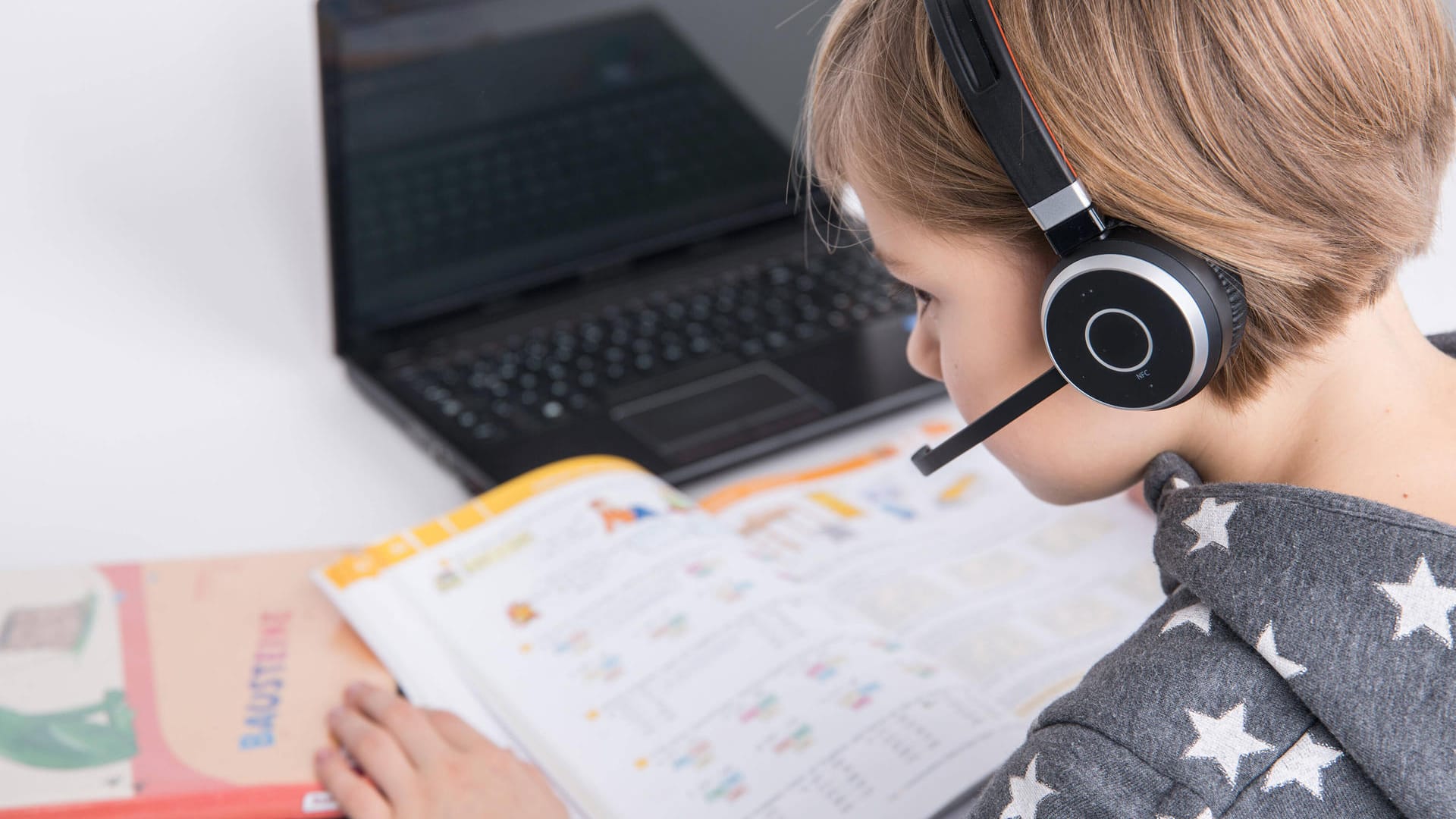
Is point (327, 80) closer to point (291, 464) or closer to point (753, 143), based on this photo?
point (291, 464)

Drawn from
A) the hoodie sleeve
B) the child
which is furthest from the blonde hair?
the hoodie sleeve

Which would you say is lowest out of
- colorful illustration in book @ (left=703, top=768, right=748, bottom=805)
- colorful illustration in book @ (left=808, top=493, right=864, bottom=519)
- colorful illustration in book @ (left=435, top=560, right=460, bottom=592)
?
colorful illustration in book @ (left=703, top=768, right=748, bottom=805)

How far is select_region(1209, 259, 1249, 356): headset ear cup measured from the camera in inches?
18.6

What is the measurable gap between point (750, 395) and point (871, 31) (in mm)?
454

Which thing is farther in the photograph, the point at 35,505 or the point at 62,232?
the point at 62,232

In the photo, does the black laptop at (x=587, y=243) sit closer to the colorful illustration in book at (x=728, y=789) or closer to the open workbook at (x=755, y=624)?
the open workbook at (x=755, y=624)

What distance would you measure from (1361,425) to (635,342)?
0.60m

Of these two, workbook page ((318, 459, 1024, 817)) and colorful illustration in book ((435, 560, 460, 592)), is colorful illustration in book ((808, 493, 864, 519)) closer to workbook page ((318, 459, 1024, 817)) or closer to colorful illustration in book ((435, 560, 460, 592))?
workbook page ((318, 459, 1024, 817))

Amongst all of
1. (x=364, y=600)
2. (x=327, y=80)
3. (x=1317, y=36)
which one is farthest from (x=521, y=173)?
(x=1317, y=36)

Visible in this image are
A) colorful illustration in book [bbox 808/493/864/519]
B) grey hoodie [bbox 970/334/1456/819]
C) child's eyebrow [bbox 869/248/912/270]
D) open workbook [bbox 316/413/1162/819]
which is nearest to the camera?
grey hoodie [bbox 970/334/1456/819]

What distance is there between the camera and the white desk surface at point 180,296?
88 centimetres

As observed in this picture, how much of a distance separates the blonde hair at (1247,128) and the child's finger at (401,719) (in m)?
0.40

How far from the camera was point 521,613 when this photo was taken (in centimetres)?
76

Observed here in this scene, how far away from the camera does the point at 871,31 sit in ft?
1.78
